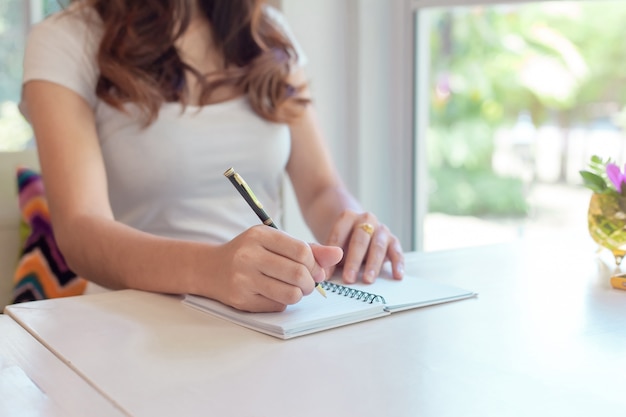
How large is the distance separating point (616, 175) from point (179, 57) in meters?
0.82

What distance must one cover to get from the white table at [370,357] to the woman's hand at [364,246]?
120 mm

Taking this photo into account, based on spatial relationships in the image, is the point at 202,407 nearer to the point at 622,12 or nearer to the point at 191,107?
the point at 191,107

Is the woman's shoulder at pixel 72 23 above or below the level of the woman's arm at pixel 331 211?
above

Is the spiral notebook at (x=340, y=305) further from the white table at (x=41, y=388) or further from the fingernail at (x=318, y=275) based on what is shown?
the white table at (x=41, y=388)

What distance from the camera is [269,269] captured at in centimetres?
89

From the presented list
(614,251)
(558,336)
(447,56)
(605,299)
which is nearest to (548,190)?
(447,56)

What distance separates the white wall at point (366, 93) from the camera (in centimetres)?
222

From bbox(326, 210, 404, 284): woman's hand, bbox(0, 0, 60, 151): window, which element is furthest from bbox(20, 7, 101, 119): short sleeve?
bbox(0, 0, 60, 151): window

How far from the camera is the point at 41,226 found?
6.47 ft

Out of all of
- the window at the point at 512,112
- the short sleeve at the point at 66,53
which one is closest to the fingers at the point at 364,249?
the short sleeve at the point at 66,53

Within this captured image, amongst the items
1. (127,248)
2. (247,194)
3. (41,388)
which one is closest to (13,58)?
(127,248)

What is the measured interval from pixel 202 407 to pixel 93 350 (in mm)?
202

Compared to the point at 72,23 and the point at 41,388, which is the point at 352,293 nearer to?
the point at 41,388

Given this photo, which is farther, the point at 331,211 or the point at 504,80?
the point at 504,80
